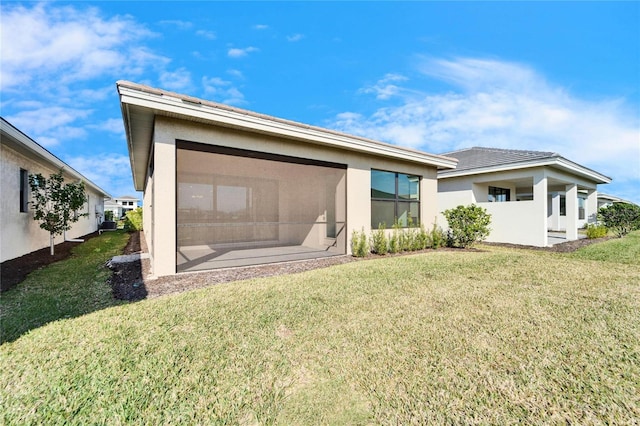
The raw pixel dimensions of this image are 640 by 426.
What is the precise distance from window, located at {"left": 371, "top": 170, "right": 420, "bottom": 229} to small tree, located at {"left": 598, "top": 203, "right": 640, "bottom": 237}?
38.4 ft

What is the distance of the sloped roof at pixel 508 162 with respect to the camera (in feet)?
32.2

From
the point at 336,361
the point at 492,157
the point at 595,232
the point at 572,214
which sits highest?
the point at 492,157

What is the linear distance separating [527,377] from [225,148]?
237 inches

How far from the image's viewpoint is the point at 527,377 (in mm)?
2131

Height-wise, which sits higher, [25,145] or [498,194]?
[25,145]

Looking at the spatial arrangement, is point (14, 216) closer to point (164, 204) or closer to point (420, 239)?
point (164, 204)

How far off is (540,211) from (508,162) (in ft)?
7.24

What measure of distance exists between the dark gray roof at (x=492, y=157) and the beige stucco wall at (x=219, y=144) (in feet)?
14.2

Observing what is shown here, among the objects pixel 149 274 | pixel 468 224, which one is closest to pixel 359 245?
pixel 468 224

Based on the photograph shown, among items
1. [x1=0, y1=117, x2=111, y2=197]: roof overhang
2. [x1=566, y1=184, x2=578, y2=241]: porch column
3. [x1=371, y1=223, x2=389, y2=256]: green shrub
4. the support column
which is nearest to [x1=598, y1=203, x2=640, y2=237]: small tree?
[x1=566, y1=184, x2=578, y2=241]: porch column

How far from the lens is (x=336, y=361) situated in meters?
2.36

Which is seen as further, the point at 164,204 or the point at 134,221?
the point at 134,221

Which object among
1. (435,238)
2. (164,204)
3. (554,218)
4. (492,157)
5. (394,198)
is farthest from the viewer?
(554,218)

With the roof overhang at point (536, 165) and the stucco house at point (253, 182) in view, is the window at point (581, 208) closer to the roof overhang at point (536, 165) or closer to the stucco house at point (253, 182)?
the roof overhang at point (536, 165)
